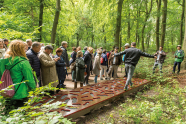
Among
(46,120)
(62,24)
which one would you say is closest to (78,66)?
(46,120)

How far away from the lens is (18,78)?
7.08ft

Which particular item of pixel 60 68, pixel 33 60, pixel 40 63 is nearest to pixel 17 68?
pixel 33 60

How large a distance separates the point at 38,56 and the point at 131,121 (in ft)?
11.1

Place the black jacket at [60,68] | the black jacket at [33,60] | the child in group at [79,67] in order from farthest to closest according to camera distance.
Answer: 1. the child in group at [79,67]
2. the black jacket at [60,68]
3. the black jacket at [33,60]

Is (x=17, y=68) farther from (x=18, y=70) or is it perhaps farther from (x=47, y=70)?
(x=47, y=70)

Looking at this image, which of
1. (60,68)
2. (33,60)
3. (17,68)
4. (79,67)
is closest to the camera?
(17,68)

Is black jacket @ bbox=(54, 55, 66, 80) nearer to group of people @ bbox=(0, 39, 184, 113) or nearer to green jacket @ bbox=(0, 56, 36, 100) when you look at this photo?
group of people @ bbox=(0, 39, 184, 113)

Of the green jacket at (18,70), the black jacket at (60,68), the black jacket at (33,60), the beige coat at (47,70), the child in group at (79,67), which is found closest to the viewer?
the green jacket at (18,70)

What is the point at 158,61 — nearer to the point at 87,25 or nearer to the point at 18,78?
the point at 18,78

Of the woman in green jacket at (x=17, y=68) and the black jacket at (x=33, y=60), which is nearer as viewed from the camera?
the woman in green jacket at (x=17, y=68)

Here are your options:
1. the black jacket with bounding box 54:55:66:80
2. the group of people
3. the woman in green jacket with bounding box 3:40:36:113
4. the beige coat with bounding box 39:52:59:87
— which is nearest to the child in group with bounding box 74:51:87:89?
the group of people

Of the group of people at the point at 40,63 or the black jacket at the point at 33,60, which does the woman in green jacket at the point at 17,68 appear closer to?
the group of people at the point at 40,63

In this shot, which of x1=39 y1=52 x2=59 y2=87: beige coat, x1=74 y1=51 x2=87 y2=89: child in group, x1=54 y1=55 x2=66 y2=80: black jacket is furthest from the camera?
x1=74 y1=51 x2=87 y2=89: child in group

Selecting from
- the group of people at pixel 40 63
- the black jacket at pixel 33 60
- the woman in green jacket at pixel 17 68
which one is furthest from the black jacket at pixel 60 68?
the woman in green jacket at pixel 17 68
